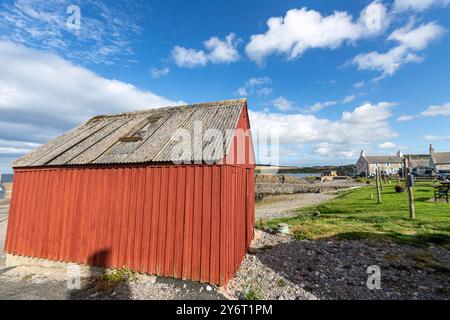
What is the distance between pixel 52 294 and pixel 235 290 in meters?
5.82

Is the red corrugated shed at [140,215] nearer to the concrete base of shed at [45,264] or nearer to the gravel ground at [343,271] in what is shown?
the concrete base of shed at [45,264]

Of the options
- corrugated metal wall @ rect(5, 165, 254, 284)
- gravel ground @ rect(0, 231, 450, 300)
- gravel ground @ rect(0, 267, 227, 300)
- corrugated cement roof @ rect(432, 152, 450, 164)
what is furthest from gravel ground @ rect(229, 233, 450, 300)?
corrugated cement roof @ rect(432, 152, 450, 164)

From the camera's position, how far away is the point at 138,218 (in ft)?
27.0

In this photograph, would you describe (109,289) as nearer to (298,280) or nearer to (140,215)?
(140,215)

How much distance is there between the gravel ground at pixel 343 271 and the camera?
260 inches

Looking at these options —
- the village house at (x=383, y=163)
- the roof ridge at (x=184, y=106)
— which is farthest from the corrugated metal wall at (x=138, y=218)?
the village house at (x=383, y=163)

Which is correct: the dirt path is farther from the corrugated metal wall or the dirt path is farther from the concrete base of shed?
the concrete base of shed

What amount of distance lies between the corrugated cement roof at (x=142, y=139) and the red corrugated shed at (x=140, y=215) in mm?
204

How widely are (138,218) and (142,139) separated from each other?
357 centimetres

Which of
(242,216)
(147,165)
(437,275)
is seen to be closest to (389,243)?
(437,275)

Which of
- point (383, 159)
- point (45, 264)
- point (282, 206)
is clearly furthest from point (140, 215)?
point (383, 159)

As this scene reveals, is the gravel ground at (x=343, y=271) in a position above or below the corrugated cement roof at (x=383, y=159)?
below

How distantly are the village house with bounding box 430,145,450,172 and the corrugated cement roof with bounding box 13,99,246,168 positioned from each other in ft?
257

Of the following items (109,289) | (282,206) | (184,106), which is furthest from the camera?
(282,206)
